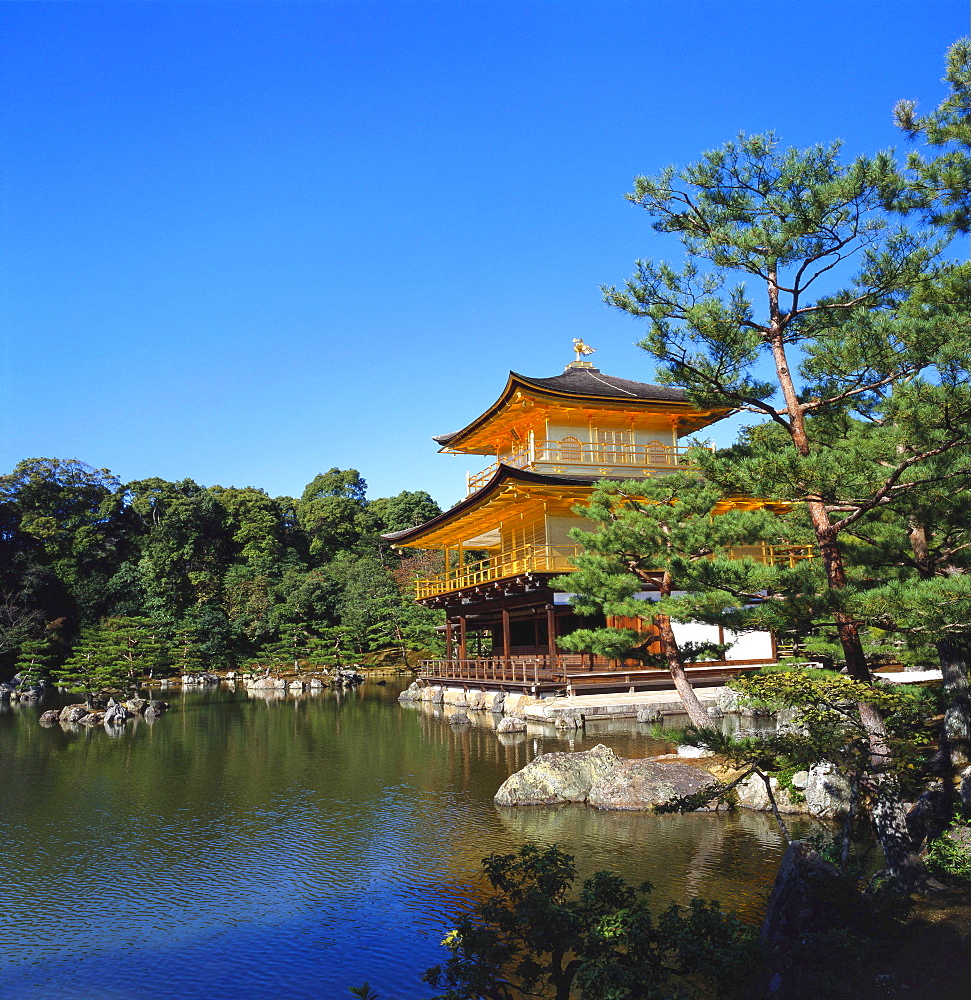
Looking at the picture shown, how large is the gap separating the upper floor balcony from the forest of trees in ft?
45.7

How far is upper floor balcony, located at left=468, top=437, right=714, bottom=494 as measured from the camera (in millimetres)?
20891

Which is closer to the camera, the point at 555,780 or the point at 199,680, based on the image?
the point at 555,780

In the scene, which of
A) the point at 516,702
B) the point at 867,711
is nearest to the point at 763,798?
the point at 867,711

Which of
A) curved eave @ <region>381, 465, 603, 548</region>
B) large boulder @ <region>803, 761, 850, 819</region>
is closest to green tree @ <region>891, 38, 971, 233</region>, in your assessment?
large boulder @ <region>803, 761, 850, 819</region>

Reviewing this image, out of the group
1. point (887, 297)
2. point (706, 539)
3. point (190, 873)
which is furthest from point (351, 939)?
point (887, 297)

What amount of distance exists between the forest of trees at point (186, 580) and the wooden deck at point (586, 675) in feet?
40.0

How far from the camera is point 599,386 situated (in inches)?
870

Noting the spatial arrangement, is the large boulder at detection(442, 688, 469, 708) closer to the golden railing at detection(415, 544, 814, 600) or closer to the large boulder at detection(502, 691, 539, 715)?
the large boulder at detection(502, 691, 539, 715)

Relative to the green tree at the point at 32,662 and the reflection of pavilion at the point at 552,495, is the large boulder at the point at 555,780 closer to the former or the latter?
the reflection of pavilion at the point at 552,495

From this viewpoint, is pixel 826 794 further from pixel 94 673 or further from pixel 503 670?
pixel 94 673

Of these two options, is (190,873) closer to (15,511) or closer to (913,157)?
(913,157)

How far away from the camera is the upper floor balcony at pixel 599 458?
2089cm

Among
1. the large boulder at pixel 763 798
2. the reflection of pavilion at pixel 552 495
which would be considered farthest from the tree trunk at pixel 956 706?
the reflection of pavilion at pixel 552 495

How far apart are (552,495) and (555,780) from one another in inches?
403
